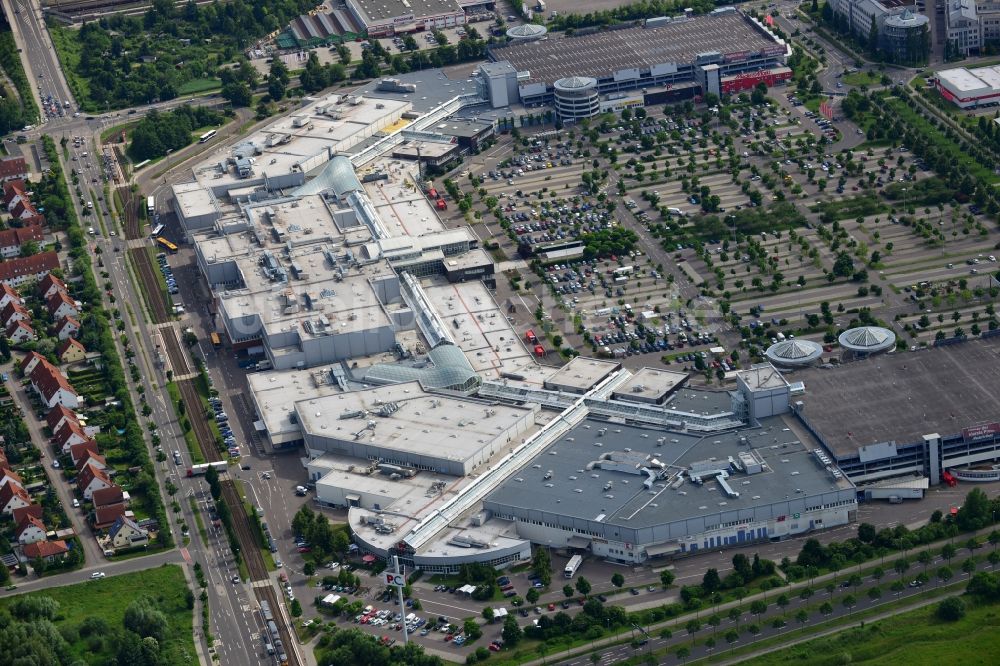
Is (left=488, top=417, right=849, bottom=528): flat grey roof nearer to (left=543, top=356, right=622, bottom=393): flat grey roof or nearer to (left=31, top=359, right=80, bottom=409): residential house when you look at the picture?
(left=543, top=356, right=622, bottom=393): flat grey roof

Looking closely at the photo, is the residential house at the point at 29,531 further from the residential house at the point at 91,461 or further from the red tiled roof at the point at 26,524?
the residential house at the point at 91,461

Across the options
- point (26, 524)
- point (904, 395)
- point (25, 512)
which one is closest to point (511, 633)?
point (904, 395)

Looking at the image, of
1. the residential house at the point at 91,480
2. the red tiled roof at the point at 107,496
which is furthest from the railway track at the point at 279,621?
the residential house at the point at 91,480

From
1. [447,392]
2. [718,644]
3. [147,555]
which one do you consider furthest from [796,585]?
[147,555]

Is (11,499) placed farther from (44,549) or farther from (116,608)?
(116,608)

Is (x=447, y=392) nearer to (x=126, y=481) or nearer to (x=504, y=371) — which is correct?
(x=504, y=371)

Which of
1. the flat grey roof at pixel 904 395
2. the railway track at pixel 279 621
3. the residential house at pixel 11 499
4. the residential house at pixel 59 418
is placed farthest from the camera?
the residential house at pixel 59 418
